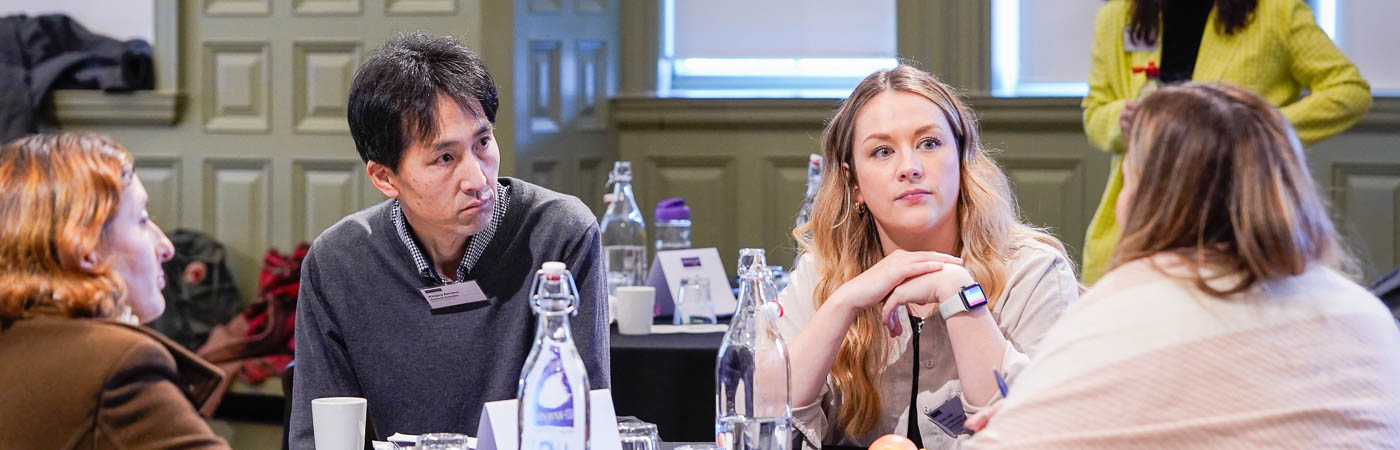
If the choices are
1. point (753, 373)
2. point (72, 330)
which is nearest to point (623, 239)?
point (753, 373)

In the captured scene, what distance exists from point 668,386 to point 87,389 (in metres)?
1.60

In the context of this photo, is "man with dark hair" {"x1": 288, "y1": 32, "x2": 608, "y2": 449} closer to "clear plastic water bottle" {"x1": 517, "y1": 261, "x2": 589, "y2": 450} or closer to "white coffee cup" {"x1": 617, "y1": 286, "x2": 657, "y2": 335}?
"clear plastic water bottle" {"x1": 517, "y1": 261, "x2": 589, "y2": 450}

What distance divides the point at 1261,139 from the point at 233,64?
463 cm

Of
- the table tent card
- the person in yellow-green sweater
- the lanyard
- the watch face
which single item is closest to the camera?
the watch face

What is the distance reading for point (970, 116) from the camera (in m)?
2.19

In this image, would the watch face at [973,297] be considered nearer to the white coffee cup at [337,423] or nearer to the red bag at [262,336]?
the white coffee cup at [337,423]

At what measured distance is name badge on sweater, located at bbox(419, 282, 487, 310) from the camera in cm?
208

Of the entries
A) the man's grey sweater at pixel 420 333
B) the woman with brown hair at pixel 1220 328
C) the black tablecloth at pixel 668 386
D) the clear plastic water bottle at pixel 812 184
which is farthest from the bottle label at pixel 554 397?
the clear plastic water bottle at pixel 812 184

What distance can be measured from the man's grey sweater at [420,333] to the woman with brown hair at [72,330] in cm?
67

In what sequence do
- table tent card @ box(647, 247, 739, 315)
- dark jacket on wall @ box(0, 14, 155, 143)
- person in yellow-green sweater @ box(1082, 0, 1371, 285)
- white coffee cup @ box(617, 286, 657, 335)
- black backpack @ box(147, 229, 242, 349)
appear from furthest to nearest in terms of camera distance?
1. dark jacket on wall @ box(0, 14, 155, 143)
2. black backpack @ box(147, 229, 242, 349)
3. person in yellow-green sweater @ box(1082, 0, 1371, 285)
4. table tent card @ box(647, 247, 739, 315)
5. white coffee cup @ box(617, 286, 657, 335)

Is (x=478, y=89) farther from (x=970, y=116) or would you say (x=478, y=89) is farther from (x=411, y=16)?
(x=411, y=16)

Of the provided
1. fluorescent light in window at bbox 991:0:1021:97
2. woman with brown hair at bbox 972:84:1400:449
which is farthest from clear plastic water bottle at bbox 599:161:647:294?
woman with brown hair at bbox 972:84:1400:449

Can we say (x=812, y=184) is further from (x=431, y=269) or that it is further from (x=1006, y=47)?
(x=1006, y=47)

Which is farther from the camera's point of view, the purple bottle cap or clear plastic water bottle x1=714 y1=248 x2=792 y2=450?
the purple bottle cap
